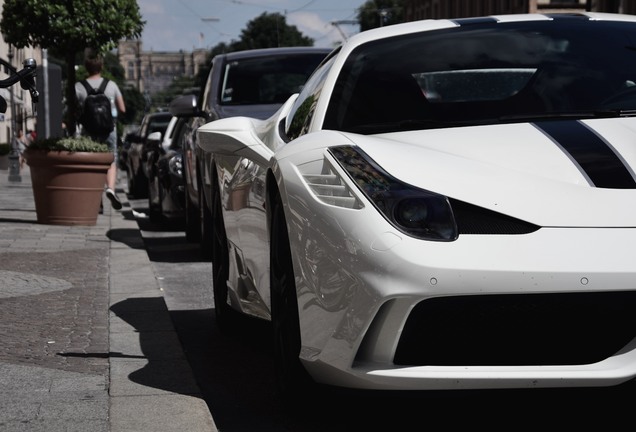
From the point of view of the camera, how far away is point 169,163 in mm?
13734

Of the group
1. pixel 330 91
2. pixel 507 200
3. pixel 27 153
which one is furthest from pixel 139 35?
pixel 507 200

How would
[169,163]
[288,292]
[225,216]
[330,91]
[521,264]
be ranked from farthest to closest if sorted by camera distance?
[169,163]
[225,216]
[330,91]
[288,292]
[521,264]

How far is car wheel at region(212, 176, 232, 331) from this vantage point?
6348mm

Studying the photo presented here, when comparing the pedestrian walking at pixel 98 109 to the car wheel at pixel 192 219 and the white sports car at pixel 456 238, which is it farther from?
the white sports car at pixel 456 238

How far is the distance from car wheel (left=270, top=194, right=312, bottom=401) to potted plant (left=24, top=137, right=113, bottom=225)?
9.42m

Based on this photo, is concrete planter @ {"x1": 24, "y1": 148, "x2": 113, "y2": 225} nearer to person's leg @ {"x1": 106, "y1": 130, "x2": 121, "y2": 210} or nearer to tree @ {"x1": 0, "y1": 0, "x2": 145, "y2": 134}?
person's leg @ {"x1": 106, "y1": 130, "x2": 121, "y2": 210}

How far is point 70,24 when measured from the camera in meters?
16.8

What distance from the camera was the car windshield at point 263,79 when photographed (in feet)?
37.8

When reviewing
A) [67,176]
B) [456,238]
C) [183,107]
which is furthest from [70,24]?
[456,238]

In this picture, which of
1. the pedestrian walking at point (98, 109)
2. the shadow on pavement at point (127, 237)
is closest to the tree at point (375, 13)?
the pedestrian walking at point (98, 109)

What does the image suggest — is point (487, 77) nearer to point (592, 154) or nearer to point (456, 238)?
point (592, 154)

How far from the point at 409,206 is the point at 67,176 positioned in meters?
10.4

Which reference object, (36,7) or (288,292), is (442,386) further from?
(36,7)

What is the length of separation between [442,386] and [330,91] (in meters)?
1.48
